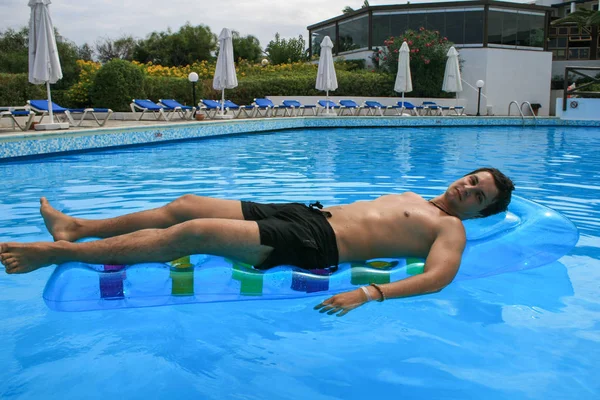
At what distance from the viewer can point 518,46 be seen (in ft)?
81.5

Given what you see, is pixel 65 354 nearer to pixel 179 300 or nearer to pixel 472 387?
pixel 179 300

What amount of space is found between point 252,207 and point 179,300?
0.66 meters

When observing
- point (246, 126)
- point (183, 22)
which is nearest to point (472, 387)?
point (246, 126)

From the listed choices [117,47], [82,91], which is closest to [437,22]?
[82,91]

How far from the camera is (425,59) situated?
23031 millimetres

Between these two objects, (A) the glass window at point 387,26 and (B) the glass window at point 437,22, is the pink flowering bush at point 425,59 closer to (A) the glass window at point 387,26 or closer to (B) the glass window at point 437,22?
(B) the glass window at point 437,22

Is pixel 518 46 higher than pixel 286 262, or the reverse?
pixel 518 46

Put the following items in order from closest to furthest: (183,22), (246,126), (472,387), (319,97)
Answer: (472,387), (246,126), (319,97), (183,22)

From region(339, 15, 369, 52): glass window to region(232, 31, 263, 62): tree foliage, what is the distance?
14.0 m

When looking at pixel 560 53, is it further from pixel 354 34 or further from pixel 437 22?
pixel 354 34

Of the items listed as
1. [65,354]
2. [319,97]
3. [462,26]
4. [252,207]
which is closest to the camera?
[65,354]

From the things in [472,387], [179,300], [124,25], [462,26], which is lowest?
[472,387]

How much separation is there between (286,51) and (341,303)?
2843 centimetres

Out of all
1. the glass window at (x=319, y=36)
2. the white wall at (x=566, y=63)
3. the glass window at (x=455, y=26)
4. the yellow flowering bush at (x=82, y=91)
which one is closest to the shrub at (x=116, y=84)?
the yellow flowering bush at (x=82, y=91)
